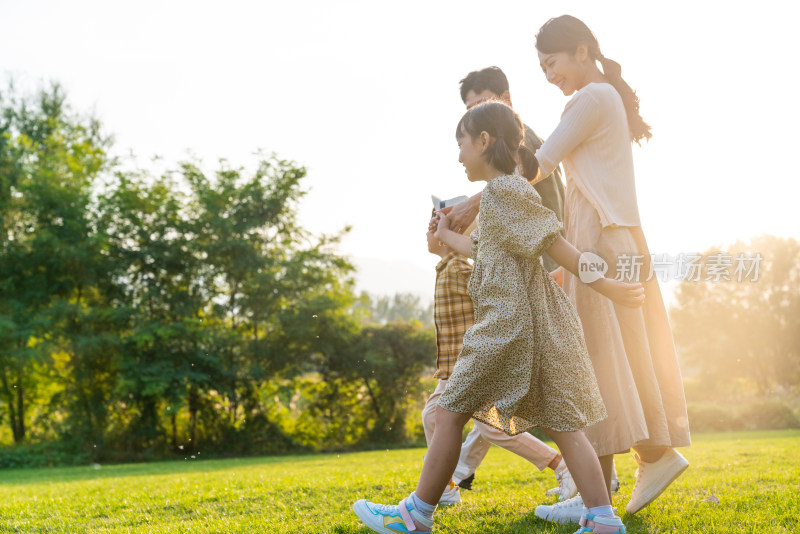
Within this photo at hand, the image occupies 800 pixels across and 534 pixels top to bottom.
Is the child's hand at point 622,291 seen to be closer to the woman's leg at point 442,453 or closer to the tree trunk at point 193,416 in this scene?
the woman's leg at point 442,453

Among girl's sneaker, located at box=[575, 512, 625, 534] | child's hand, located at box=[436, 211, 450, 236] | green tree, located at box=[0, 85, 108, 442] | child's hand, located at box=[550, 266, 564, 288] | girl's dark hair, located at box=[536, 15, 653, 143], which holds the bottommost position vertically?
girl's sneaker, located at box=[575, 512, 625, 534]

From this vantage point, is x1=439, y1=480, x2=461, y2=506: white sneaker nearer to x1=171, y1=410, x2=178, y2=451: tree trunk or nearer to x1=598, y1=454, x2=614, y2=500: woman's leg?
x1=598, y1=454, x2=614, y2=500: woman's leg

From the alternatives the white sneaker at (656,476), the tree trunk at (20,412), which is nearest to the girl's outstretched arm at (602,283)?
the white sneaker at (656,476)

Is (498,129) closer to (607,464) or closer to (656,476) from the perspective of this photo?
(607,464)

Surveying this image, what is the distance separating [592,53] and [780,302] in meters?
23.7

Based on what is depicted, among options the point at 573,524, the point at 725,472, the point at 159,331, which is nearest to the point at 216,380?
the point at 159,331

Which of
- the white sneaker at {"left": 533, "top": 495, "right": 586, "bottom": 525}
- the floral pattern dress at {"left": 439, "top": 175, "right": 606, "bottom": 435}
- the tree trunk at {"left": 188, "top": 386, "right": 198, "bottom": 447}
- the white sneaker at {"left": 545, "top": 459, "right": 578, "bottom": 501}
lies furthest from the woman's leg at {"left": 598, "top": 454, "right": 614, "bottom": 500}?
the tree trunk at {"left": 188, "top": 386, "right": 198, "bottom": 447}

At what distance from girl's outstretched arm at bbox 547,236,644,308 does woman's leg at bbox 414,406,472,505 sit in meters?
0.61

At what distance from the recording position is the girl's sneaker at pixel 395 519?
254 cm

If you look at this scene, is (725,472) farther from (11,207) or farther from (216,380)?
(11,207)

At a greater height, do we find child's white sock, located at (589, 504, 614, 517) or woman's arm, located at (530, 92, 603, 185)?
woman's arm, located at (530, 92, 603, 185)

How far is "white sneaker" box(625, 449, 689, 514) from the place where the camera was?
9.50 feet

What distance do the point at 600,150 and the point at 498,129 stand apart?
520 mm

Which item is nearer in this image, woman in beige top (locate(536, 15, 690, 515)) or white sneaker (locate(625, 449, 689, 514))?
woman in beige top (locate(536, 15, 690, 515))
